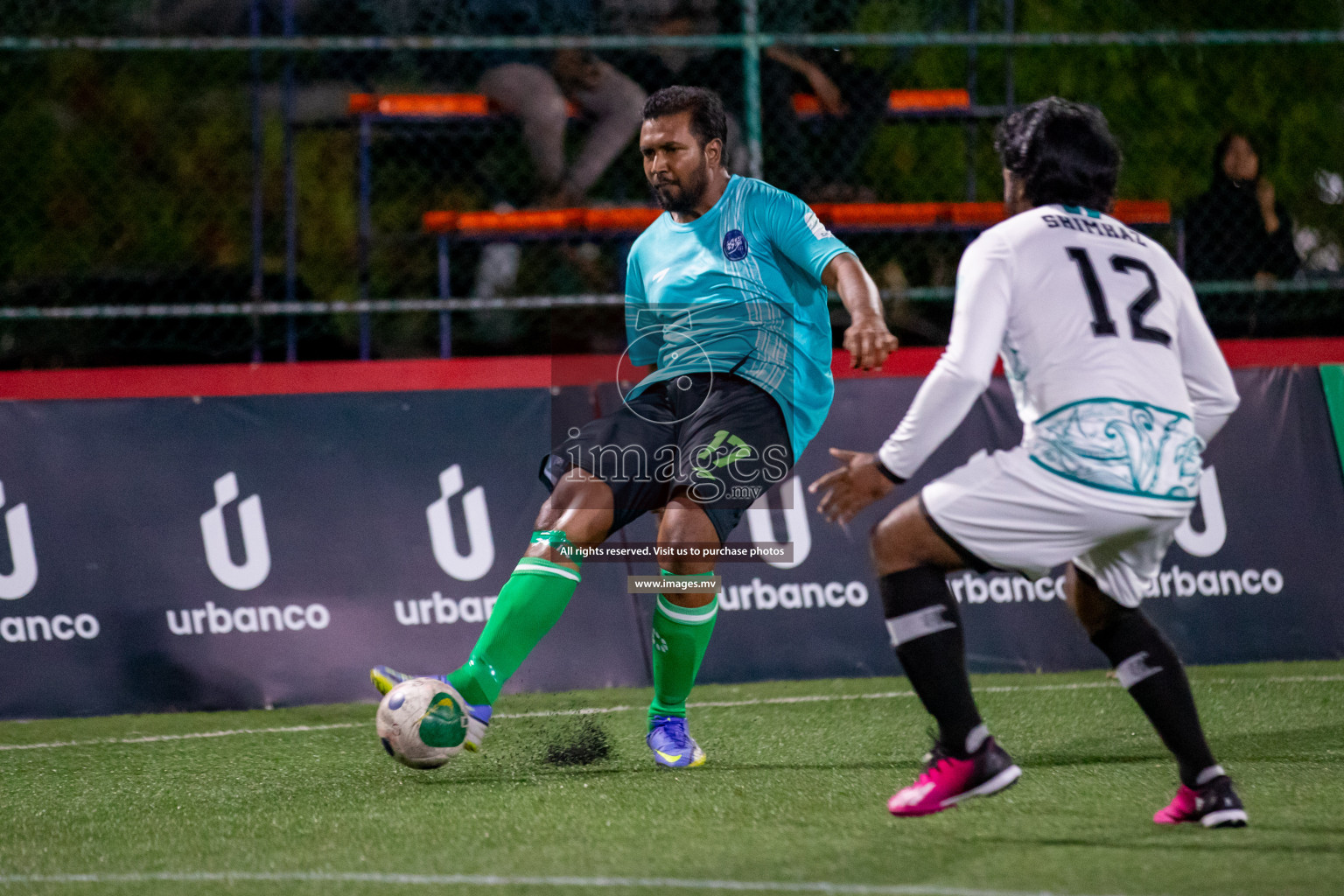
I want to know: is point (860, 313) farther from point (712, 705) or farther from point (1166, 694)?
point (712, 705)

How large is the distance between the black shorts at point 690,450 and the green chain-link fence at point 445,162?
106 inches

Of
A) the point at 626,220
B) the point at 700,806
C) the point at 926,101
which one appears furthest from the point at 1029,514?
the point at 926,101

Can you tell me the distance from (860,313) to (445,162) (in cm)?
554

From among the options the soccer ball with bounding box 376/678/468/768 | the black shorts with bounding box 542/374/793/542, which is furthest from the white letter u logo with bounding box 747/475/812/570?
the soccer ball with bounding box 376/678/468/768

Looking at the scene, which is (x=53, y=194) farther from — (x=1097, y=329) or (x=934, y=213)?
(x=1097, y=329)

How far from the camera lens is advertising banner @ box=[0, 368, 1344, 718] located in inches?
236

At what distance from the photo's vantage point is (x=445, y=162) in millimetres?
8961

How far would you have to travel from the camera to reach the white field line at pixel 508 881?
2852 millimetres

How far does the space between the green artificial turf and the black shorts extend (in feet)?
2.68

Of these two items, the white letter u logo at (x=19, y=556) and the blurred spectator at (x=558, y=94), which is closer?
the white letter u logo at (x=19, y=556)

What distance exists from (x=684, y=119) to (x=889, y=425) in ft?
7.82

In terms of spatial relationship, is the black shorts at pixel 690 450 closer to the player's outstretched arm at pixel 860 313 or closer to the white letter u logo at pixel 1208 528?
the player's outstretched arm at pixel 860 313

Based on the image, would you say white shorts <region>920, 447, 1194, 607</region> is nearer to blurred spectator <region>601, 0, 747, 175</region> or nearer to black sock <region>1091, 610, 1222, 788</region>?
black sock <region>1091, 610, 1222, 788</region>

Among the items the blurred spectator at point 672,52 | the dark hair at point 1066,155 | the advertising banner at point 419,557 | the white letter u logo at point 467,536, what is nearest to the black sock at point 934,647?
the dark hair at point 1066,155
